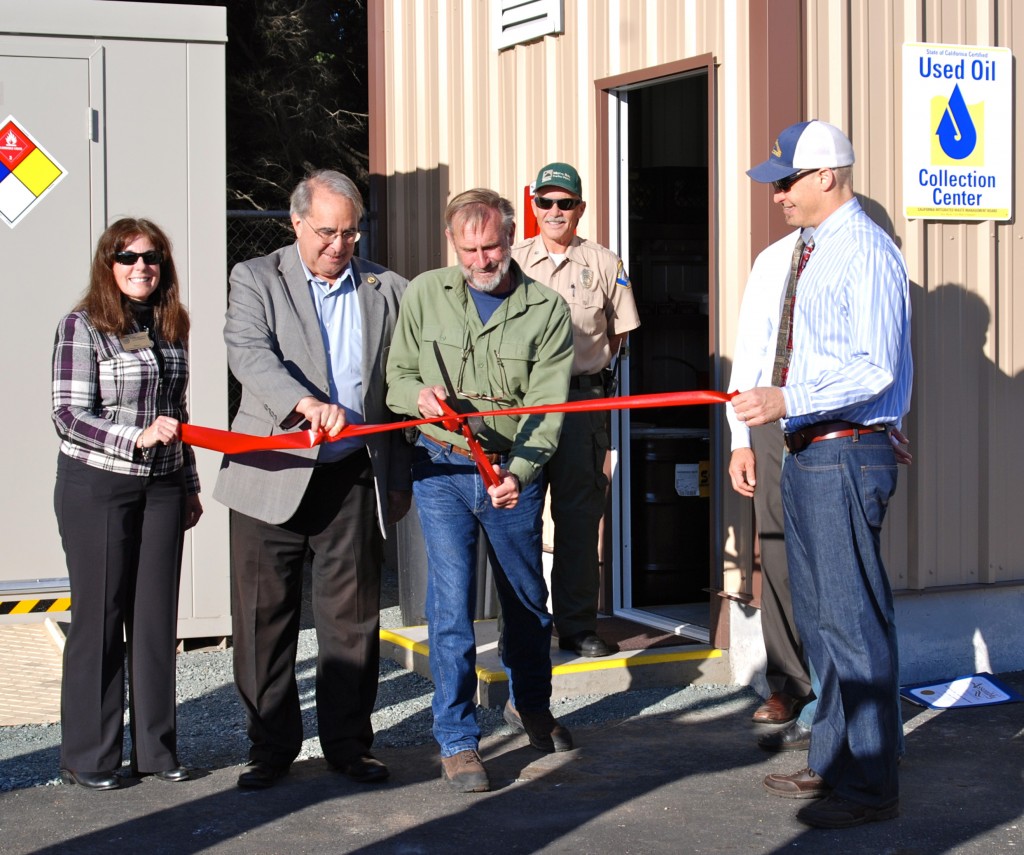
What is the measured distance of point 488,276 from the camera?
187 inches

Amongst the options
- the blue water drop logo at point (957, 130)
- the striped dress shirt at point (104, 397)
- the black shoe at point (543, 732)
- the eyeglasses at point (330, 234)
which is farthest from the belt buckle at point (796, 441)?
the blue water drop logo at point (957, 130)

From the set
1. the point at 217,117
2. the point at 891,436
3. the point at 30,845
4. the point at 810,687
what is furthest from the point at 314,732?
the point at 217,117

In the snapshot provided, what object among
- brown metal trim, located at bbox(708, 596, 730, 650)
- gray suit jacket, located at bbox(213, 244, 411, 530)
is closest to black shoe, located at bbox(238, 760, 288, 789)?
gray suit jacket, located at bbox(213, 244, 411, 530)

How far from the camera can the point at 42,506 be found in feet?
21.6

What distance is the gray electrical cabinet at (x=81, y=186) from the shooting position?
21.3 feet

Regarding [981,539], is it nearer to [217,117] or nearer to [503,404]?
[503,404]

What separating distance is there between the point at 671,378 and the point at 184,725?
3.60 metres

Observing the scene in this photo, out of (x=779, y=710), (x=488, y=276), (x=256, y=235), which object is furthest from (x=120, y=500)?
(x=256, y=235)

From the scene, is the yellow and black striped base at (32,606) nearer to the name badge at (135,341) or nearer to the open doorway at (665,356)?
the name badge at (135,341)

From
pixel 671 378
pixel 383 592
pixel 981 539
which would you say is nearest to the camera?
pixel 981 539

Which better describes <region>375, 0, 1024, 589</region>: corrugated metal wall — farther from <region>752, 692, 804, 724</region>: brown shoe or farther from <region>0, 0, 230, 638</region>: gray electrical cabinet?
<region>0, 0, 230, 638</region>: gray electrical cabinet

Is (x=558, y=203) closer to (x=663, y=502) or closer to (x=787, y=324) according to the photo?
(x=787, y=324)

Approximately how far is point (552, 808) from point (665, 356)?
392 centimetres

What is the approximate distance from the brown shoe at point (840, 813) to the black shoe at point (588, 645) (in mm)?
1842
